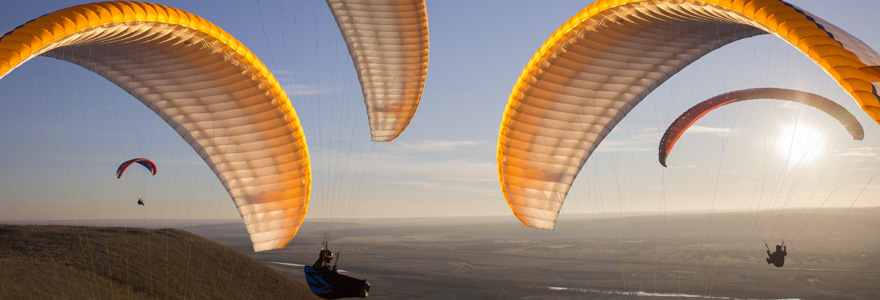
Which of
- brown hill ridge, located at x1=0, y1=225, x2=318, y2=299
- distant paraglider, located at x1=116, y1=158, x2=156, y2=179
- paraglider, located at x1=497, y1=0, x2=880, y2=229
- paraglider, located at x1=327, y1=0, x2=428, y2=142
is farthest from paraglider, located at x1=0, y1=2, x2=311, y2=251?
brown hill ridge, located at x1=0, y1=225, x2=318, y2=299

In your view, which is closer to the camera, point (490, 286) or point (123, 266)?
point (123, 266)

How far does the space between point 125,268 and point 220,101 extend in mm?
44092

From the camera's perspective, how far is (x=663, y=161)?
1616cm

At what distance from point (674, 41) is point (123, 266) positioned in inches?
2029

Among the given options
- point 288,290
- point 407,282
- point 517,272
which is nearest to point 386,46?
point 288,290

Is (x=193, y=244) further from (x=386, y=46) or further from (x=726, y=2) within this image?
(x=726, y=2)

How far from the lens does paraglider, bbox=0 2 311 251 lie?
469 inches

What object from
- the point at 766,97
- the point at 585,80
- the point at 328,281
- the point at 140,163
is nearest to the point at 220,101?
the point at 328,281

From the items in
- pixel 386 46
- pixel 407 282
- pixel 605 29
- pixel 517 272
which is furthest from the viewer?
pixel 517 272

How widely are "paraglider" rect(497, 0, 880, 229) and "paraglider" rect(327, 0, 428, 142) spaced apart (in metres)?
4.00

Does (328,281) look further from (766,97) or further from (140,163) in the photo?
(140,163)

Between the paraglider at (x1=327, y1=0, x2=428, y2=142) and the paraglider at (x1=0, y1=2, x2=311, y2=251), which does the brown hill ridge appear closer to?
the paraglider at (x1=0, y1=2, x2=311, y2=251)

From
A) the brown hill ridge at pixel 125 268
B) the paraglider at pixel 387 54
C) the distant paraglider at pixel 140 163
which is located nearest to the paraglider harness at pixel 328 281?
the paraglider at pixel 387 54

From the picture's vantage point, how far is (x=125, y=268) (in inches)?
1989
